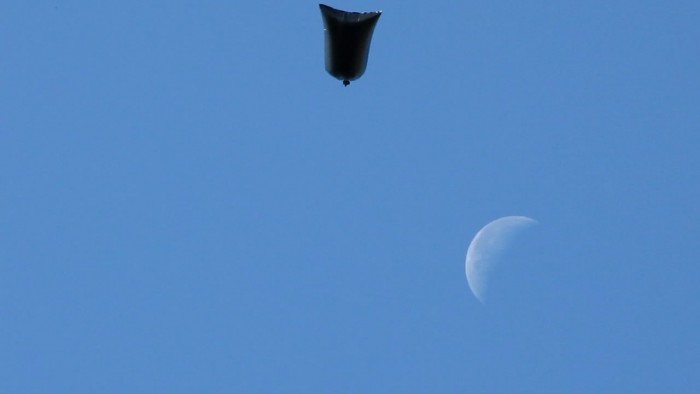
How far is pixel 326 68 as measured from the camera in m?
13.8

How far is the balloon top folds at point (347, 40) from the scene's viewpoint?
1329 cm

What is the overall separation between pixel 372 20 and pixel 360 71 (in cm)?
66

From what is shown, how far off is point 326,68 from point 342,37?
561 mm

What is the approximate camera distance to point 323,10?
1334 cm

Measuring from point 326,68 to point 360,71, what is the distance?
0.39 m

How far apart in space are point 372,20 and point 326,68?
83 cm

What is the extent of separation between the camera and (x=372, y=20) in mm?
13383

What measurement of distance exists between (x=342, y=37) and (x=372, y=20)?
38cm

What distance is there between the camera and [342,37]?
1338 centimetres

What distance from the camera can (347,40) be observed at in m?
13.4

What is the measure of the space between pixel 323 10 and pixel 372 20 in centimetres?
56

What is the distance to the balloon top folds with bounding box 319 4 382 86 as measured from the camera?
13.3m
